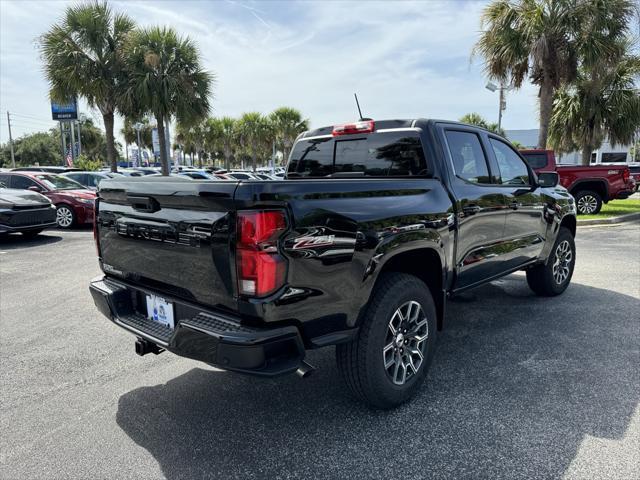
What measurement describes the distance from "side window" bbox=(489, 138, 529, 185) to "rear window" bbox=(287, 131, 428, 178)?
44.0 inches

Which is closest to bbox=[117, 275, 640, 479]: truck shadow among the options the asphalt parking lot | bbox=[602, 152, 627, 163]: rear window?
the asphalt parking lot

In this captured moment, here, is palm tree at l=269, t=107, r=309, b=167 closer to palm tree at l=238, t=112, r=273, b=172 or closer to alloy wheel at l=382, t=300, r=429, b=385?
palm tree at l=238, t=112, r=273, b=172

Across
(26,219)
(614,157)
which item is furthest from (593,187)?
(614,157)

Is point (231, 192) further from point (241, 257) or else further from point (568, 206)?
point (568, 206)

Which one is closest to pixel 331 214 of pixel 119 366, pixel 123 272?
pixel 123 272

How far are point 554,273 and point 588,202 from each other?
31.7 ft

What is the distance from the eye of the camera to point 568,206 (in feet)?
17.4

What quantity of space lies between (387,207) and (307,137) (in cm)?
172

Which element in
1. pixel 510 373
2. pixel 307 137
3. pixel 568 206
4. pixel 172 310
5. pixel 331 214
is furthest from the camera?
pixel 568 206

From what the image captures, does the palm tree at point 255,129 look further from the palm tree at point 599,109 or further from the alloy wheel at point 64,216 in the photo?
the alloy wheel at point 64,216

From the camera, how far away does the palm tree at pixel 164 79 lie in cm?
1794

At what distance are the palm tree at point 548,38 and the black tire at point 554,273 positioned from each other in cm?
1040

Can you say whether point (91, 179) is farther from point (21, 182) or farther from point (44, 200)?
point (44, 200)

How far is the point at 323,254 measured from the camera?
2.37 m
